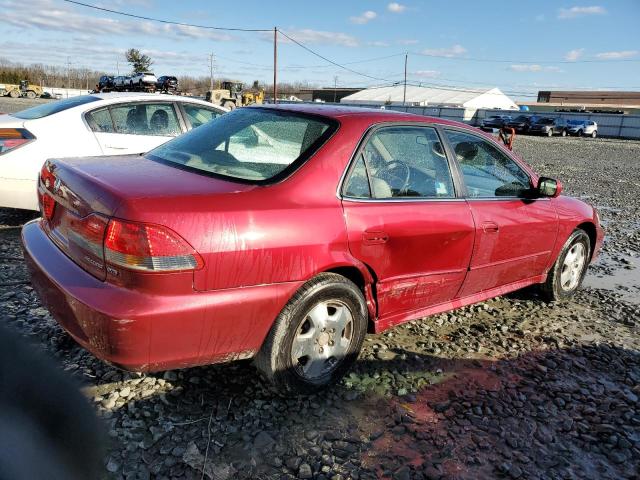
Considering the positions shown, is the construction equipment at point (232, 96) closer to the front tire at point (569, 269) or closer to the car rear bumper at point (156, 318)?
the front tire at point (569, 269)

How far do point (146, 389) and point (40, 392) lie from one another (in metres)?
0.56

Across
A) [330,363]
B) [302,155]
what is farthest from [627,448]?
[302,155]

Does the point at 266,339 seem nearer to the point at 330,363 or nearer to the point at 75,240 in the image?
the point at 330,363

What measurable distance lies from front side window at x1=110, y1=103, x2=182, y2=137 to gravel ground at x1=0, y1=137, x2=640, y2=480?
Answer: 2.44m

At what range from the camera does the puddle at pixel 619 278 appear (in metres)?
5.02

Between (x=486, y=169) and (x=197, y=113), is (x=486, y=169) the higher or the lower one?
the lower one

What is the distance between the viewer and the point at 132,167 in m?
2.82

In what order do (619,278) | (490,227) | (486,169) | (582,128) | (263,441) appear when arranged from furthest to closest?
1. (582,128)
2. (619,278)
3. (486,169)
4. (490,227)
5. (263,441)

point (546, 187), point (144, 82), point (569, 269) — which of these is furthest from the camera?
point (144, 82)

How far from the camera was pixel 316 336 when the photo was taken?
283 cm

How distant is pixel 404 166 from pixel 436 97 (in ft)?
283

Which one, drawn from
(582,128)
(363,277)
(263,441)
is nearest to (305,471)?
(263,441)

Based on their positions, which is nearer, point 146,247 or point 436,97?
point 146,247

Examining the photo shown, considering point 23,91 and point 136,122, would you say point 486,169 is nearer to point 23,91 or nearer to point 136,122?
point 136,122
